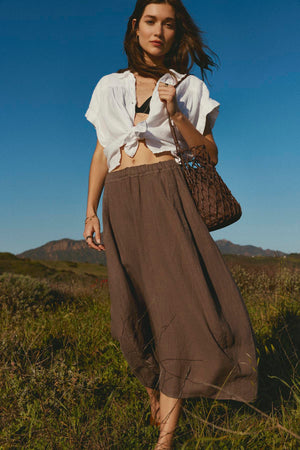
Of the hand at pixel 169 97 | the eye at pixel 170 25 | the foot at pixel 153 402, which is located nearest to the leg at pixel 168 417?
the foot at pixel 153 402

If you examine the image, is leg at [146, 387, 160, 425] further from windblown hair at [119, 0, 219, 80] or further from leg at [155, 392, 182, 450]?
windblown hair at [119, 0, 219, 80]

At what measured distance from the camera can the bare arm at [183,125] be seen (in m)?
1.96

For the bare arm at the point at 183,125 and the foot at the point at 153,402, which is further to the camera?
the foot at the point at 153,402

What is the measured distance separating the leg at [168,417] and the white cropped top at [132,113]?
120 cm

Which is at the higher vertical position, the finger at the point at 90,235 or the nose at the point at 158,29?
the nose at the point at 158,29

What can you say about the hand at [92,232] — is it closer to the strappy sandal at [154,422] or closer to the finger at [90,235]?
the finger at [90,235]

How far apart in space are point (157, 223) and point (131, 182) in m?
0.27

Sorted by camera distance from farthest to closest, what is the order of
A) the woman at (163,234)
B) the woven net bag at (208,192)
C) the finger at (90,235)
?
the finger at (90,235) → the woven net bag at (208,192) → the woman at (163,234)

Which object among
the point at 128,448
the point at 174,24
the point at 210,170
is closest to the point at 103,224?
the point at 210,170

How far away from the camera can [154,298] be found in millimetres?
1881

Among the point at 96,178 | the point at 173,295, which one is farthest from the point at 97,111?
the point at 173,295

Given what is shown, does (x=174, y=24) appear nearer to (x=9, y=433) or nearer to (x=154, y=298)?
(x=154, y=298)

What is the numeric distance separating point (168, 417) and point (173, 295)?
57 cm

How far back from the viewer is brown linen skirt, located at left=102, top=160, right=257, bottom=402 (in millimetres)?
1799
